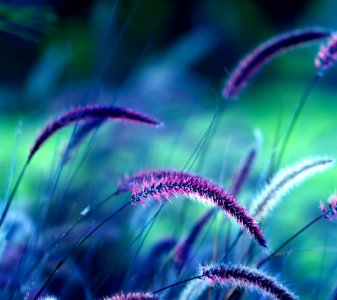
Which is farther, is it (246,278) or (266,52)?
(266,52)

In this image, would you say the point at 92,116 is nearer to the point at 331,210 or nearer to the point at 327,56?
the point at 331,210

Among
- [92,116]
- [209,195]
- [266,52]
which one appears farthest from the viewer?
[266,52]

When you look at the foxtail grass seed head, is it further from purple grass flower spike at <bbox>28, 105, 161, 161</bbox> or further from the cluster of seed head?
purple grass flower spike at <bbox>28, 105, 161, 161</bbox>

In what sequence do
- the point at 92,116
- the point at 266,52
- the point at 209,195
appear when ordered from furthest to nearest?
the point at 266,52 → the point at 92,116 → the point at 209,195

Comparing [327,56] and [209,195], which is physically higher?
[327,56]

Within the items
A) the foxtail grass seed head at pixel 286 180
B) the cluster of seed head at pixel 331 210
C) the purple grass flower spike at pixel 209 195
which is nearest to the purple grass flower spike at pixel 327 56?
the foxtail grass seed head at pixel 286 180

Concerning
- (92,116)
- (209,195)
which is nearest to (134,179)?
(92,116)

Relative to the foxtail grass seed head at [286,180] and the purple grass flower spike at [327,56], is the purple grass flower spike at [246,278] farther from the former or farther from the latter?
the purple grass flower spike at [327,56]
